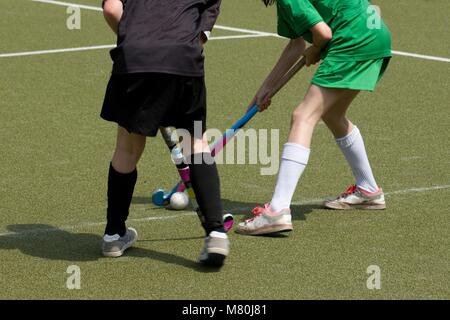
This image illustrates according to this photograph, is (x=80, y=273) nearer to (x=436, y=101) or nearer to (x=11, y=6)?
(x=436, y=101)

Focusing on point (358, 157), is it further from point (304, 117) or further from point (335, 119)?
point (304, 117)

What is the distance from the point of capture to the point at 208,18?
5895 millimetres

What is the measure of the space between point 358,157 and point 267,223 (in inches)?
34.0

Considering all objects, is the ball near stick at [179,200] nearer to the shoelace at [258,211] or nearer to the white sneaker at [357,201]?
the shoelace at [258,211]

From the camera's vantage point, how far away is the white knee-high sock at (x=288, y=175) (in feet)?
21.2

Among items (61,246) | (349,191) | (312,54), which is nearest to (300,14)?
(312,54)

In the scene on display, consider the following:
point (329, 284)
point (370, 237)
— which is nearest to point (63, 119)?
point (370, 237)

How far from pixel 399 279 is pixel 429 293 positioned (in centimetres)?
25

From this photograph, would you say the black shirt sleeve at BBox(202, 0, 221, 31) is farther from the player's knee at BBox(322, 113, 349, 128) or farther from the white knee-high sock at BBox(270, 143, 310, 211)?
the player's knee at BBox(322, 113, 349, 128)

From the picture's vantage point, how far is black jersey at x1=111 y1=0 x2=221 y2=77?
564 centimetres

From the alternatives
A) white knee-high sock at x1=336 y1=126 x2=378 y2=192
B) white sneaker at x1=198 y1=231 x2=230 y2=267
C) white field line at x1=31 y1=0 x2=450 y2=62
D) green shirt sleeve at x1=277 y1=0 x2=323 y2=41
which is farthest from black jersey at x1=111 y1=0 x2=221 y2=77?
white field line at x1=31 y1=0 x2=450 y2=62

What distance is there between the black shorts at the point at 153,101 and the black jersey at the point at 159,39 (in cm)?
5

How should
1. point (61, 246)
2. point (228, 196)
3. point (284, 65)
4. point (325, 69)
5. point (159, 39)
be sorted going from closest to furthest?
1. point (159, 39)
2. point (61, 246)
3. point (325, 69)
4. point (284, 65)
5. point (228, 196)

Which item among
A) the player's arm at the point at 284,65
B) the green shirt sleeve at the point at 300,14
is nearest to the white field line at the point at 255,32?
the player's arm at the point at 284,65
